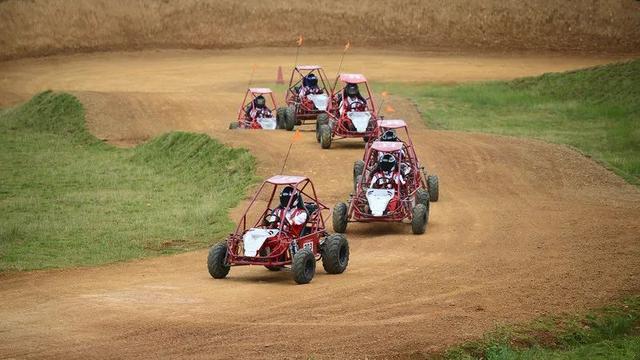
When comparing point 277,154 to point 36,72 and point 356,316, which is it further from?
point 36,72

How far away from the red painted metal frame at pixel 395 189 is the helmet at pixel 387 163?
0.48ft

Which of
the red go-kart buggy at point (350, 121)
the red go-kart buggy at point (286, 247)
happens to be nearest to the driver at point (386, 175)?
the red go-kart buggy at point (286, 247)

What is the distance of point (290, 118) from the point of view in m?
38.2

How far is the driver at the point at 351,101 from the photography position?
3430 cm

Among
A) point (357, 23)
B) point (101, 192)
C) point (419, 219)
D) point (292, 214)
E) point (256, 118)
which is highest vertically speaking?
point (292, 214)

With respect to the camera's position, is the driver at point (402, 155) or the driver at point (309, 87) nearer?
the driver at point (402, 155)

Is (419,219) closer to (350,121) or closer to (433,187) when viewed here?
(433,187)

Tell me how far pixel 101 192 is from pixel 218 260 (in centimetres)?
1218

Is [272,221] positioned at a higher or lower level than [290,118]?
higher

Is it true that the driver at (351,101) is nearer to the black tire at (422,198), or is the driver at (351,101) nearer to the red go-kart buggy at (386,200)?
the red go-kart buggy at (386,200)

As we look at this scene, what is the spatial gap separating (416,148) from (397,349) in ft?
56.8

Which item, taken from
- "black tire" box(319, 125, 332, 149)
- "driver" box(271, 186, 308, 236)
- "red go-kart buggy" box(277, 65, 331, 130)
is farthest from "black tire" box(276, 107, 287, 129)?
"driver" box(271, 186, 308, 236)

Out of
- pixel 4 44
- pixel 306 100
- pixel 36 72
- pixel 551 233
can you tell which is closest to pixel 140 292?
pixel 551 233

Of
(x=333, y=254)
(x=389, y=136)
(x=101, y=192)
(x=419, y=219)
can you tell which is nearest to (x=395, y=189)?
(x=419, y=219)
